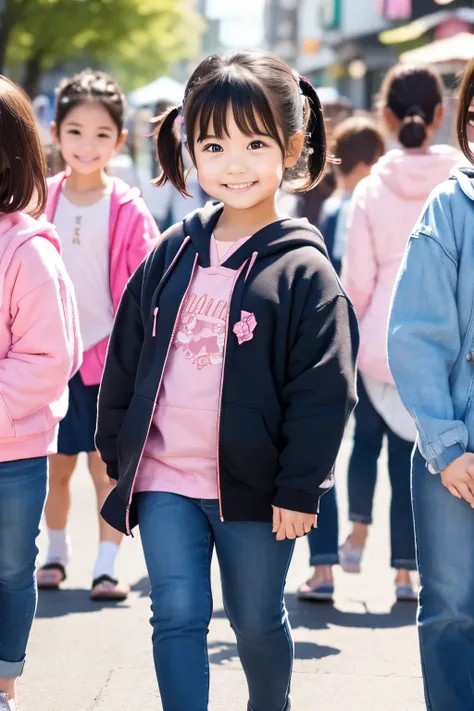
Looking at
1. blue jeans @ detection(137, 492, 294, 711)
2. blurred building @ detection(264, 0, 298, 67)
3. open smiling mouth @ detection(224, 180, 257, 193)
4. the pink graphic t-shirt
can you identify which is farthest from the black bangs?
blurred building @ detection(264, 0, 298, 67)

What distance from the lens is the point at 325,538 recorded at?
5602 mm

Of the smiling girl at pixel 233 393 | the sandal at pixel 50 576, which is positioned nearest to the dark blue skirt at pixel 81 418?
the sandal at pixel 50 576

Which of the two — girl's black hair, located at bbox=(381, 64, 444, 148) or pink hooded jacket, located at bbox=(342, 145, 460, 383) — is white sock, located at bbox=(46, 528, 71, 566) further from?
girl's black hair, located at bbox=(381, 64, 444, 148)

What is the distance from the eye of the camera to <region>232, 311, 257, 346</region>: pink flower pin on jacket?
10.9 ft

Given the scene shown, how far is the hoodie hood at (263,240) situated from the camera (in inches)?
135

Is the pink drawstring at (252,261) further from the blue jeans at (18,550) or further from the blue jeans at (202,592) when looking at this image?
the blue jeans at (18,550)

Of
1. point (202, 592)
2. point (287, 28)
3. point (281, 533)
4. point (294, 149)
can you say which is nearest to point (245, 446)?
point (281, 533)

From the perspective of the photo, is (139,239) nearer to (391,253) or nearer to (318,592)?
(391,253)

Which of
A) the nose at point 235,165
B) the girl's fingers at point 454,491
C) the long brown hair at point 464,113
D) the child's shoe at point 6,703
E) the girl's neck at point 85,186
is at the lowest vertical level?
the child's shoe at point 6,703

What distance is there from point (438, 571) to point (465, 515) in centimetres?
15

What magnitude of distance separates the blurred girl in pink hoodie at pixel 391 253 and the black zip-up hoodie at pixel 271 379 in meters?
2.06

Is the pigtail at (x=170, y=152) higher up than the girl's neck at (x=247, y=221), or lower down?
higher up

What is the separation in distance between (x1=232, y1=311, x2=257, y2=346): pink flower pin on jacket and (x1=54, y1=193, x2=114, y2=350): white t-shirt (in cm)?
222

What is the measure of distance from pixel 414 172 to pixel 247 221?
213 centimetres
